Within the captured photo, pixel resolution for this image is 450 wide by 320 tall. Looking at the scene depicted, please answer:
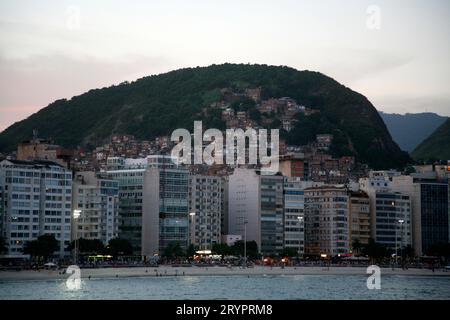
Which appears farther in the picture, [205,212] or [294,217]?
[294,217]

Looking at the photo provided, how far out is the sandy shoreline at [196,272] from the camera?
7844cm

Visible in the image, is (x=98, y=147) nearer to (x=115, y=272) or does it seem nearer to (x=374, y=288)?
(x=115, y=272)

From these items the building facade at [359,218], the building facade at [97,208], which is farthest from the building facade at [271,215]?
the building facade at [97,208]

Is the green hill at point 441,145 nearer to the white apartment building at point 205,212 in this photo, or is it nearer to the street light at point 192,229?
the white apartment building at point 205,212

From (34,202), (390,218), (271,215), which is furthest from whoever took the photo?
(390,218)

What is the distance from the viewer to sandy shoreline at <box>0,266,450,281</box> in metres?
78.4

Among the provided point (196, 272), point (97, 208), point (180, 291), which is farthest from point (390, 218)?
point (180, 291)

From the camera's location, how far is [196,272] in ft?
312

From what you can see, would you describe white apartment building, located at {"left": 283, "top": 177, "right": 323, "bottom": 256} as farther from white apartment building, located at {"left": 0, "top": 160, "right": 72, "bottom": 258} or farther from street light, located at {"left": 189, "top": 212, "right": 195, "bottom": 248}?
white apartment building, located at {"left": 0, "top": 160, "right": 72, "bottom": 258}

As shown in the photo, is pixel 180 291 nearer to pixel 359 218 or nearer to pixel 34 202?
pixel 34 202

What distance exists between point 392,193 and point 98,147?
7509cm

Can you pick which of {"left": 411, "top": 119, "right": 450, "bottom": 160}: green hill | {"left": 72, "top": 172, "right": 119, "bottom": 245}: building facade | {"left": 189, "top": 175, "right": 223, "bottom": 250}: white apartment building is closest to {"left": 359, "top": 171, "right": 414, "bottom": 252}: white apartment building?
{"left": 189, "top": 175, "right": 223, "bottom": 250}: white apartment building

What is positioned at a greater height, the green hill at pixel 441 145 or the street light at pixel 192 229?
the green hill at pixel 441 145
